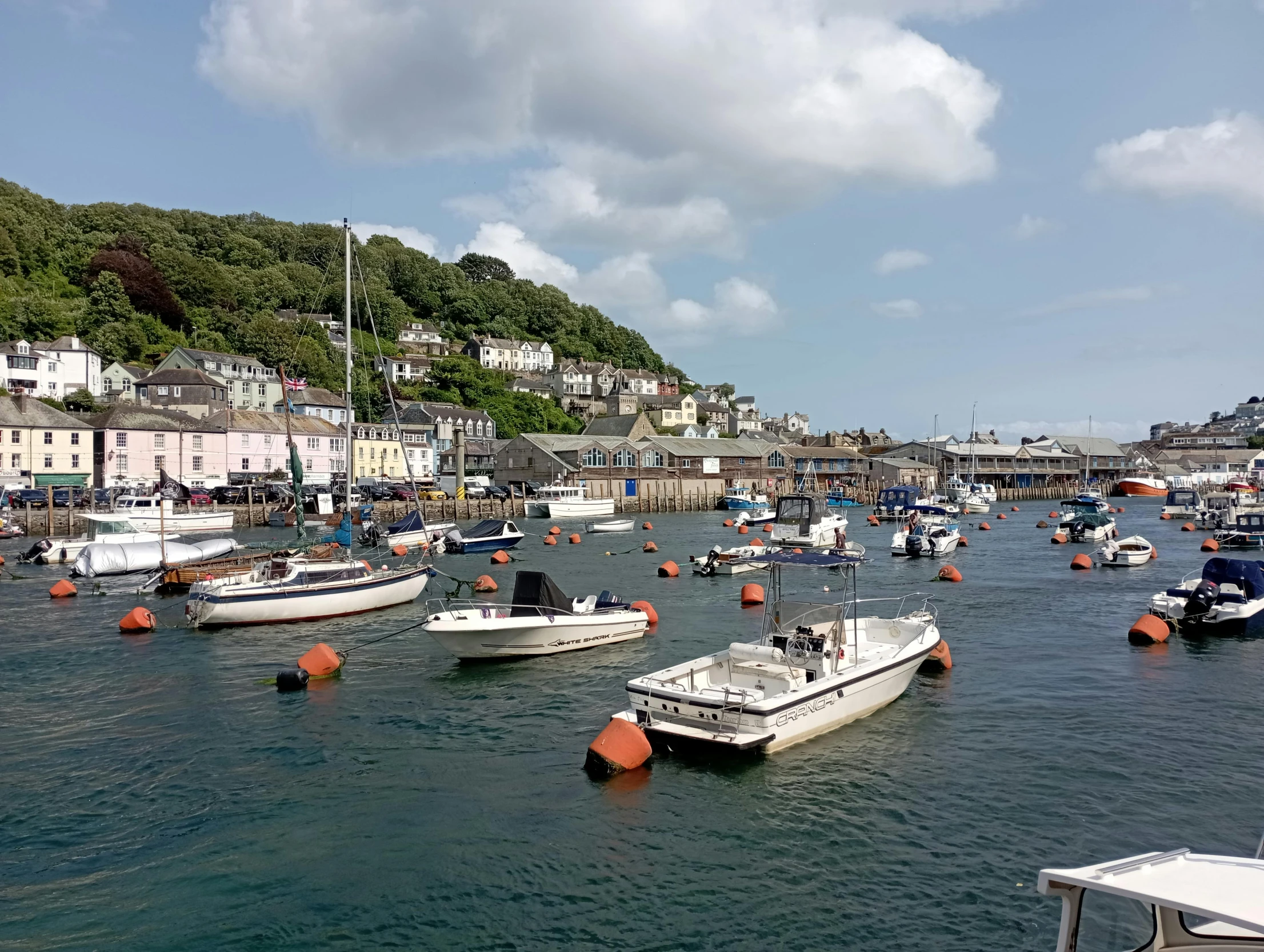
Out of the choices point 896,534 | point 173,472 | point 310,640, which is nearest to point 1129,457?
point 896,534

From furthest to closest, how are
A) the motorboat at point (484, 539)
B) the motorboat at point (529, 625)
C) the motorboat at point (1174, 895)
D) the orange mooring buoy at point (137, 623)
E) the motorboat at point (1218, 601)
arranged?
the motorboat at point (484, 539) < the orange mooring buoy at point (137, 623) < the motorboat at point (1218, 601) < the motorboat at point (529, 625) < the motorboat at point (1174, 895)

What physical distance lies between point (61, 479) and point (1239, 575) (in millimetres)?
89678

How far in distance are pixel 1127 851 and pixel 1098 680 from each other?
38.6 feet

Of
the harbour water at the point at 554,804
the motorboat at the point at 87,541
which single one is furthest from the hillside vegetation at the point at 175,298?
the harbour water at the point at 554,804

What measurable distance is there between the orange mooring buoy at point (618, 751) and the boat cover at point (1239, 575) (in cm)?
2496

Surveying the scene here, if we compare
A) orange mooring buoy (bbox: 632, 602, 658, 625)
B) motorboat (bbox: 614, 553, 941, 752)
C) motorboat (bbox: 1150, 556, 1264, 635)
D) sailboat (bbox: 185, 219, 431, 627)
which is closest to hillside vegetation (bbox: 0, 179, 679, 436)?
sailboat (bbox: 185, 219, 431, 627)

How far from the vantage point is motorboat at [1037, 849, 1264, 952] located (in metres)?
6.57

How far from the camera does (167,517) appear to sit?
64.0 meters

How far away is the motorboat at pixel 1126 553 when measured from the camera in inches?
1993

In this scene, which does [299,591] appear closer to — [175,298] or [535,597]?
[535,597]

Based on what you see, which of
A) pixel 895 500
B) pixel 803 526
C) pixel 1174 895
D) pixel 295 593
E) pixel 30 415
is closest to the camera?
pixel 1174 895

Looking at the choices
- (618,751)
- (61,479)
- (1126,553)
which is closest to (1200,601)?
(1126,553)

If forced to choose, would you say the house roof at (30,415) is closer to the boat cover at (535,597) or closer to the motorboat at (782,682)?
the boat cover at (535,597)

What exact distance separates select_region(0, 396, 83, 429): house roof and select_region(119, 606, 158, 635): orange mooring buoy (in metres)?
60.5
